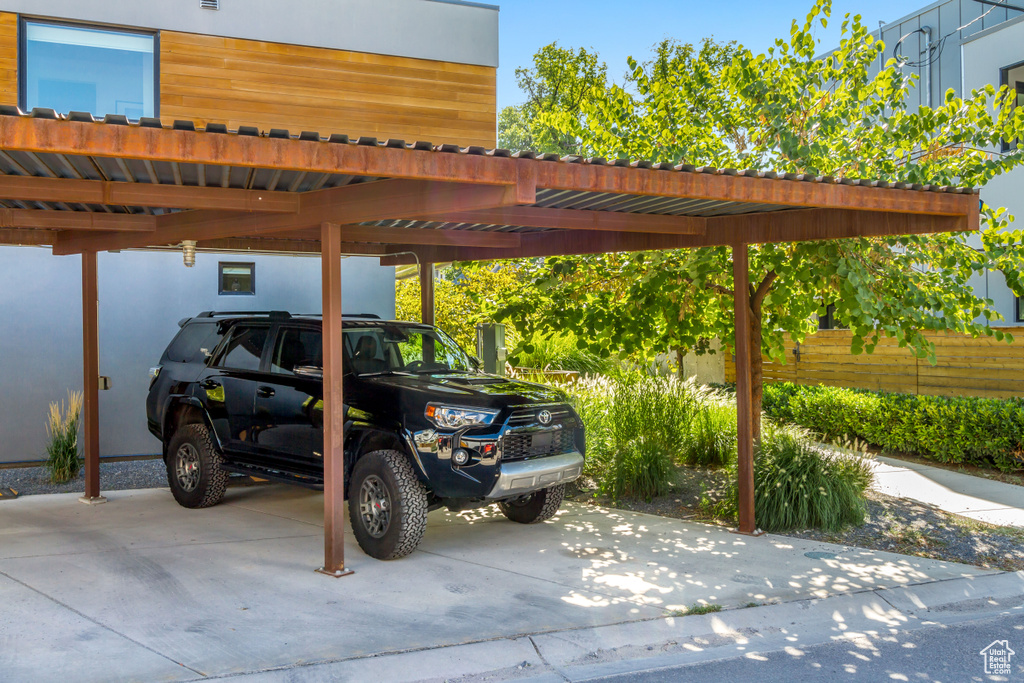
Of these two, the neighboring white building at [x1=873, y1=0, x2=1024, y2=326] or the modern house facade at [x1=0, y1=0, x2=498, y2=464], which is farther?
the neighboring white building at [x1=873, y1=0, x2=1024, y2=326]

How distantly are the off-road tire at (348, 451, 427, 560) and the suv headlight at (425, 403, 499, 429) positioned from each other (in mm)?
443

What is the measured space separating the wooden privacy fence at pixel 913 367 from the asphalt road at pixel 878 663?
7085 mm

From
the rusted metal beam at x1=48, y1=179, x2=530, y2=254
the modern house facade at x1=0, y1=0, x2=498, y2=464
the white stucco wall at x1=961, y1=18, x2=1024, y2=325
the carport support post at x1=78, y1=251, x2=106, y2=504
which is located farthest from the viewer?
the white stucco wall at x1=961, y1=18, x2=1024, y2=325

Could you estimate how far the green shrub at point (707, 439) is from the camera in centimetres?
1073

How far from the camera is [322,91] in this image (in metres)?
11.8

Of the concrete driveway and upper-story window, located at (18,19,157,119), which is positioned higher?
upper-story window, located at (18,19,157,119)

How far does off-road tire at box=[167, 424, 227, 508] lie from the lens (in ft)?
29.4

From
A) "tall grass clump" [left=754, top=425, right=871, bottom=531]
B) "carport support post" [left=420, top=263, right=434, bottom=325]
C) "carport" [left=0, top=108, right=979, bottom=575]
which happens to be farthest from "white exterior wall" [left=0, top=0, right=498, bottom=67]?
"tall grass clump" [left=754, top=425, right=871, bottom=531]

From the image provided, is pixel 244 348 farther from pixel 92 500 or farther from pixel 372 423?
pixel 92 500

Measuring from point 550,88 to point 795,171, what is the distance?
81.8 ft

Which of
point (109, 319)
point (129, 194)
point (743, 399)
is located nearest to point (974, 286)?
point (743, 399)

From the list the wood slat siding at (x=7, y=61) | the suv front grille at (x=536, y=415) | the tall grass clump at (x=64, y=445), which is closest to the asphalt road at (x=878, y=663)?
the suv front grille at (x=536, y=415)

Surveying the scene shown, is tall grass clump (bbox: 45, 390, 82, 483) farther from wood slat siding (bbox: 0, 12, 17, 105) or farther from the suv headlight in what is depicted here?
the suv headlight

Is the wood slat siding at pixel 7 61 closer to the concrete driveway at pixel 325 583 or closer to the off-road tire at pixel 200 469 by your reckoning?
the off-road tire at pixel 200 469
